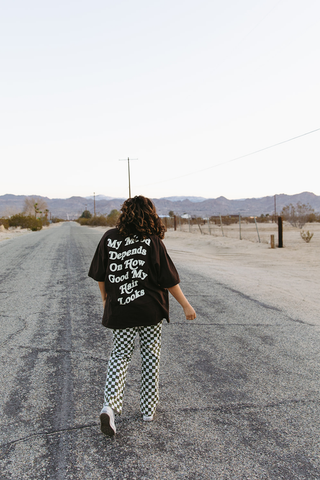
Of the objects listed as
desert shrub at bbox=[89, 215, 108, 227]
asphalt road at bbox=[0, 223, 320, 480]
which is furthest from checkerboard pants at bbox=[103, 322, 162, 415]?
desert shrub at bbox=[89, 215, 108, 227]

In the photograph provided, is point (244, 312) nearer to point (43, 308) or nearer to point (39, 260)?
point (43, 308)

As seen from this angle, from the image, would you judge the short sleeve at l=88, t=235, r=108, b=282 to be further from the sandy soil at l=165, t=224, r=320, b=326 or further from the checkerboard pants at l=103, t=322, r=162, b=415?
the sandy soil at l=165, t=224, r=320, b=326

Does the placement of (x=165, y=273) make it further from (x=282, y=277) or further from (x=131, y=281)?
(x=282, y=277)

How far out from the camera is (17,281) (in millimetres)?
8695

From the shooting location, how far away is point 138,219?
2.52 metres

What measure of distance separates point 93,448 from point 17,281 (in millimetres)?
7061

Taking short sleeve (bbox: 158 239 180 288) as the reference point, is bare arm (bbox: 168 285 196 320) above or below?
below

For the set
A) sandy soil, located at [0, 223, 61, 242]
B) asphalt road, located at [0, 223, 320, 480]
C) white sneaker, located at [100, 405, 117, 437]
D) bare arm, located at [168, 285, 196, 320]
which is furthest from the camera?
sandy soil, located at [0, 223, 61, 242]

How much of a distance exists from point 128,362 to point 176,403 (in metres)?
0.70

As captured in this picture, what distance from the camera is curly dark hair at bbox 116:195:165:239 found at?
2.52 meters

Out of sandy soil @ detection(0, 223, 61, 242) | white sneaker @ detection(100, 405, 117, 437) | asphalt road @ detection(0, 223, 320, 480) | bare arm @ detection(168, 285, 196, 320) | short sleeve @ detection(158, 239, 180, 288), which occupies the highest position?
short sleeve @ detection(158, 239, 180, 288)

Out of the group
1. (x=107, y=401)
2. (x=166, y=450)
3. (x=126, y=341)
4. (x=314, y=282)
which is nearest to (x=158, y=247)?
(x=126, y=341)

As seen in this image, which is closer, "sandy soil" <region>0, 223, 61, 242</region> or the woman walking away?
the woman walking away

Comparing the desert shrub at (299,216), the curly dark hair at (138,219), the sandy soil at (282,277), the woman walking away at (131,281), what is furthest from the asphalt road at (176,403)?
the desert shrub at (299,216)
